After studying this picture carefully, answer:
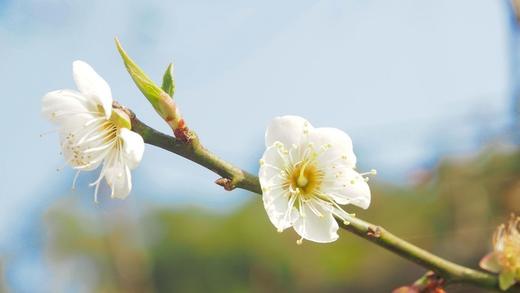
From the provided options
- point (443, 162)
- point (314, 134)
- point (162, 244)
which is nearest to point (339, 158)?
point (314, 134)

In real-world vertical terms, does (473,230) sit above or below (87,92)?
below

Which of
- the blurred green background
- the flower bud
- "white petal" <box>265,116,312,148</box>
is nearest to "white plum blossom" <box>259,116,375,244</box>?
"white petal" <box>265,116,312,148</box>

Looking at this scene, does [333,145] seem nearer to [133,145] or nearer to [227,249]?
[133,145]

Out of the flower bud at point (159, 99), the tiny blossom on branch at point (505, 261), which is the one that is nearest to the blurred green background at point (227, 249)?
the tiny blossom on branch at point (505, 261)

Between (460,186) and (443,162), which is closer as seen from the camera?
(443,162)

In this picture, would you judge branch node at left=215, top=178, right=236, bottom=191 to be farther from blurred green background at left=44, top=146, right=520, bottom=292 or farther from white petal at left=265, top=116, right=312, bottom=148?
blurred green background at left=44, top=146, right=520, bottom=292

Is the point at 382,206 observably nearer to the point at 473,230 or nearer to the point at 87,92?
the point at 473,230

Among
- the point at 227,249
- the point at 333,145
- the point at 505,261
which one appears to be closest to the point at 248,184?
the point at 333,145
